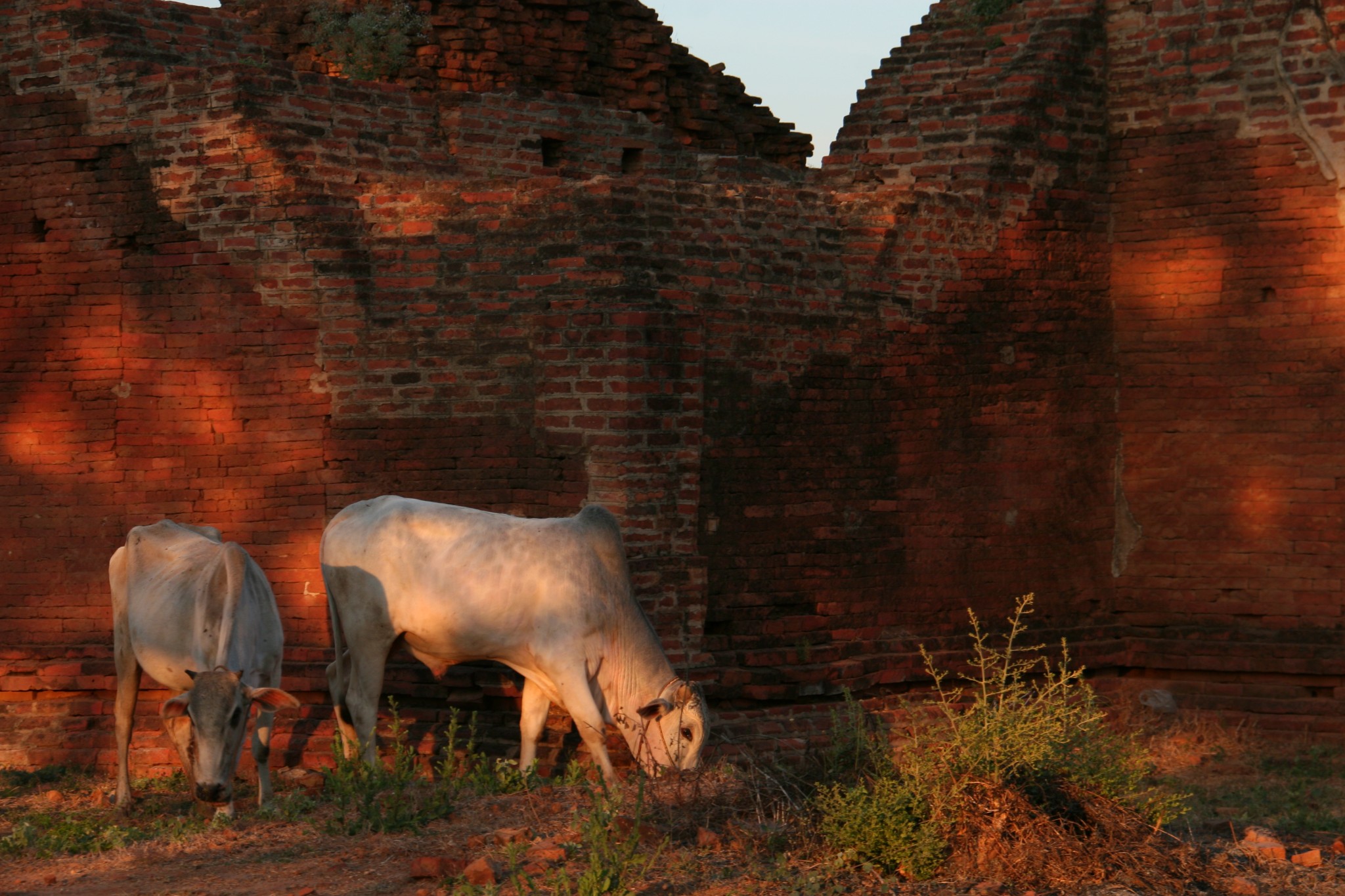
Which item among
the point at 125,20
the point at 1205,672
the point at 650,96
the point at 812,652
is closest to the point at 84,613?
the point at 125,20

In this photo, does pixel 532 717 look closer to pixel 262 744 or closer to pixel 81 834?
pixel 262 744

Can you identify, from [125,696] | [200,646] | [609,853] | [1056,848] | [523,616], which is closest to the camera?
[609,853]

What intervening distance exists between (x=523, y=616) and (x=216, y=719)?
67.7 inches

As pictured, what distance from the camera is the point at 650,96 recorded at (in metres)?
13.1

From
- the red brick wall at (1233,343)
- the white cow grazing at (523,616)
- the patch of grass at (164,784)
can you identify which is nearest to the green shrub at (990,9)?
the red brick wall at (1233,343)

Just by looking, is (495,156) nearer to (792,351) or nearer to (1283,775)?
(792,351)

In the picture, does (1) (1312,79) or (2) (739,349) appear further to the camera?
(1) (1312,79)

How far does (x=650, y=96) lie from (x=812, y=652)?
17.7 ft

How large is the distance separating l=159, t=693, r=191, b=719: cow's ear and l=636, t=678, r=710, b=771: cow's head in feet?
7.74

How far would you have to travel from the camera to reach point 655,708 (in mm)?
8508

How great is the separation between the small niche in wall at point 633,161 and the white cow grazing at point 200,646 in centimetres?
443

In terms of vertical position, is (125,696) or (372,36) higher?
(372,36)

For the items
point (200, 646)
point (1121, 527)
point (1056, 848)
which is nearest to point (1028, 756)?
point (1056, 848)

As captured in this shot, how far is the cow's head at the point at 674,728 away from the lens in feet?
27.7
